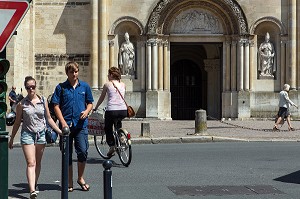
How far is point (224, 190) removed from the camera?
1077 cm

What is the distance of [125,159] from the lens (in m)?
13.6

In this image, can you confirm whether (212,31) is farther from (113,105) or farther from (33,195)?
(33,195)

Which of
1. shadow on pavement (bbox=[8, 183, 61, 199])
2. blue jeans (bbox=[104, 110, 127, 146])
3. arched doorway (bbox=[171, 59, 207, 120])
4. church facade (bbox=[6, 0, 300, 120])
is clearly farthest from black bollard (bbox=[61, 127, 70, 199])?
arched doorway (bbox=[171, 59, 207, 120])

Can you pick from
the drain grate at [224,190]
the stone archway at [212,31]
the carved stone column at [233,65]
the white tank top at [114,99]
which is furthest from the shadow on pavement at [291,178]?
the carved stone column at [233,65]

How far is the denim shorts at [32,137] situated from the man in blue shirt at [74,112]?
0.52 m

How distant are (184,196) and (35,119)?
2383mm

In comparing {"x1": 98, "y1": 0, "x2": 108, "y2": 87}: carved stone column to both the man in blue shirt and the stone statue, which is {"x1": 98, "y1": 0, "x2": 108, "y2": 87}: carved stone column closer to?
the stone statue

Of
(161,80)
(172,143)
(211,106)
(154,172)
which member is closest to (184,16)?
(161,80)

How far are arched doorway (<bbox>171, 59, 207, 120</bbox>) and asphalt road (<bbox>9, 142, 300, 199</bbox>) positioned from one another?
17.5 m

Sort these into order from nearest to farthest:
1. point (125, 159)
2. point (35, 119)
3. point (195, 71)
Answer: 1. point (35, 119)
2. point (125, 159)
3. point (195, 71)

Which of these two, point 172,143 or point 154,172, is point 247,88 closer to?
point 172,143

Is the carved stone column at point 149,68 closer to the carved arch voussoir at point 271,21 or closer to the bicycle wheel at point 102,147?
the carved arch voussoir at point 271,21

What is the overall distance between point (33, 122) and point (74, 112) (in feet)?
2.58

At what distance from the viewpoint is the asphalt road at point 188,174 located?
10500 mm
